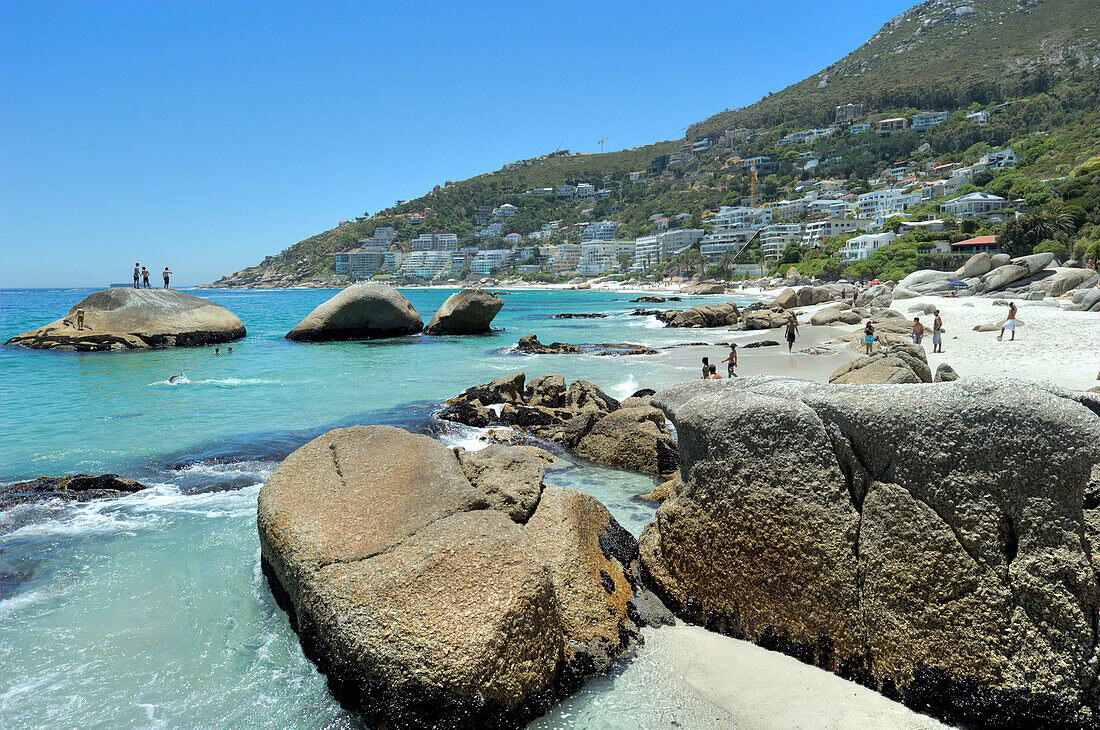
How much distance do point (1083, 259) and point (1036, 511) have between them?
196 ft

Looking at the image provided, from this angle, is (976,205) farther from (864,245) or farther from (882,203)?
(882,203)

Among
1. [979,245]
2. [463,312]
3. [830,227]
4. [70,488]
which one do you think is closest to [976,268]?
[979,245]

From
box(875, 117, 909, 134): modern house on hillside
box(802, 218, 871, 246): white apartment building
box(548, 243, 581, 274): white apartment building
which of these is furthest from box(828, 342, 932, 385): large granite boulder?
box(875, 117, 909, 134): modern house on hillside

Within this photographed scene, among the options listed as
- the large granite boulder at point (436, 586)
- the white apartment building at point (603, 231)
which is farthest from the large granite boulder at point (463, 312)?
→ the white apartment building at point (603, 231)

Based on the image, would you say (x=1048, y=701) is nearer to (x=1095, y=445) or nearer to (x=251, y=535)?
(x=1095, y=445)

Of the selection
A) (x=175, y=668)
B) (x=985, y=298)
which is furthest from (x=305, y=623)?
(x=985, y=298)

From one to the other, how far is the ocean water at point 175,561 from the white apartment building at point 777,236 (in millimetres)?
113868

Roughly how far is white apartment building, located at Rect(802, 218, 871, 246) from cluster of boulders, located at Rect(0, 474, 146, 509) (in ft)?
398

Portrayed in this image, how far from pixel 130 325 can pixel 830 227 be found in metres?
117

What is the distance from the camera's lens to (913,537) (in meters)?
4.96

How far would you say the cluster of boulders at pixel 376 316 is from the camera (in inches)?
1463

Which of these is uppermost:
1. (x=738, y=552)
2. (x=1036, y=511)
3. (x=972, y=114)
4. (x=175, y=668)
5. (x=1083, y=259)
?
(x=972, y=114)

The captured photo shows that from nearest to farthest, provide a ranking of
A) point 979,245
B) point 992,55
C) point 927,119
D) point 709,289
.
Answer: point 979,245
point 709,289
point 927,119
point 992,55

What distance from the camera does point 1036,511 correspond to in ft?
15.1
